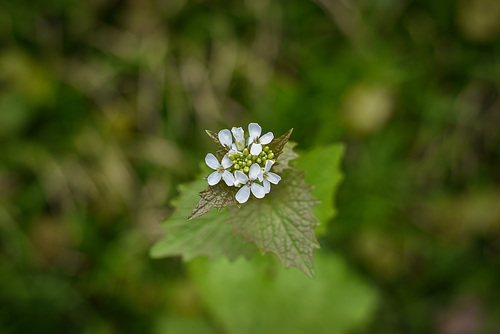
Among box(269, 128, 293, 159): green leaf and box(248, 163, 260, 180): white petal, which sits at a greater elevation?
box(269, 128, 293, 159): green leaf

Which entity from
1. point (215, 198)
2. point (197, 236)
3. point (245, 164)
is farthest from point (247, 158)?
point (197, 236)

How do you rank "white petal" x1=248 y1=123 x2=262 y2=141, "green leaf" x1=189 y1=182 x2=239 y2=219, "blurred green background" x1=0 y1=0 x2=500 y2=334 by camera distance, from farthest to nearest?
"blurred green background" x1=0 y1=0 x2=500 y2=334 → "white petal" x1=248 y1=123 x2=262 y2=141 → "green leaf" x1=189 y1=182 x2=239 y2=219

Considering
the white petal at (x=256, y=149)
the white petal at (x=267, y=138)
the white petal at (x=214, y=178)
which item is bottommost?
the white petal at (x=214, y=178)

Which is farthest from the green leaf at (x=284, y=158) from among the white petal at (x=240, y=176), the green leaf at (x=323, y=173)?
the green leaf at (x=323, y=173)

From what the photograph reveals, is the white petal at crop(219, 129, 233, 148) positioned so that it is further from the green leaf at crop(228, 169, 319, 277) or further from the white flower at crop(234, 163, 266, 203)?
the green leaf at crop(228, 169, 319, 277)

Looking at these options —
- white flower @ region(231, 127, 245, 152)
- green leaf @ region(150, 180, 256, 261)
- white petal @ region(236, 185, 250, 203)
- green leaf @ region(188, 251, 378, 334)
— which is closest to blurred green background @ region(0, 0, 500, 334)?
green leaf @ region(188, 251, 378, 334)

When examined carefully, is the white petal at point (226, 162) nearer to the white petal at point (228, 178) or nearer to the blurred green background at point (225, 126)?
the white petal at point (228, 178)

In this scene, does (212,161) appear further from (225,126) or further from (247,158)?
(225,126)
